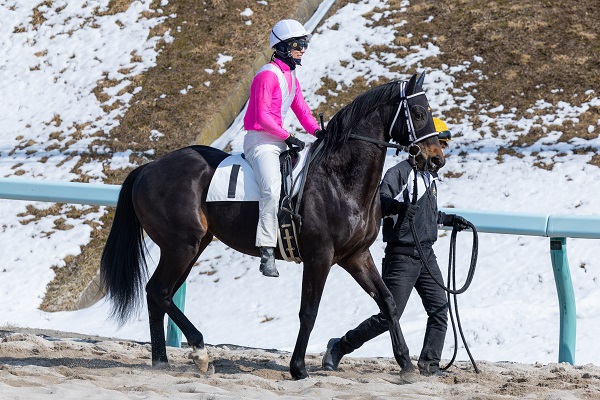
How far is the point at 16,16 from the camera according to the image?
56.6 feet

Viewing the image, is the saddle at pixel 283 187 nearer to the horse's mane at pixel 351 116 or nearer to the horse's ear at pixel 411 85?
the horse's mane at pixel 351 116

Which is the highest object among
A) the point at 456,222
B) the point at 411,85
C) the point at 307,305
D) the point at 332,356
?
the point at 411,85

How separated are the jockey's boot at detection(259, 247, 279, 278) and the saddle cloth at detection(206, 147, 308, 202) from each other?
0.36m

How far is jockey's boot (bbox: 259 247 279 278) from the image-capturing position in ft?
19.8

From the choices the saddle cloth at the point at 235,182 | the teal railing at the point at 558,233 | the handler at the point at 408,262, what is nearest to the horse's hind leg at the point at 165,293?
the saddle cloth at the point at 235,182

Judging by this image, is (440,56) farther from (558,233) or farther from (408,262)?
(408,262)

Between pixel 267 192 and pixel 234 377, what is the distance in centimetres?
121

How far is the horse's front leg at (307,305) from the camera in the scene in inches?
233

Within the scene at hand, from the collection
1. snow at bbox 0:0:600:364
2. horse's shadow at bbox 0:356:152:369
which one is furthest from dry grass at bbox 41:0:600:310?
horse's shadow at bbox 0:356:152:369

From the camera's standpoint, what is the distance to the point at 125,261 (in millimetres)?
6746

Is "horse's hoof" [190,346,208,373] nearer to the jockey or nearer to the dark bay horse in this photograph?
the dark bay horse

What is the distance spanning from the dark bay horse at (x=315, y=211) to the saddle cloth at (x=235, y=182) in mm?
59

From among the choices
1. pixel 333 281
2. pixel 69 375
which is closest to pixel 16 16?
pixel 333 281

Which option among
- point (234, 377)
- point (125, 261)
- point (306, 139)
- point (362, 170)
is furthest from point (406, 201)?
point (306, 139)
